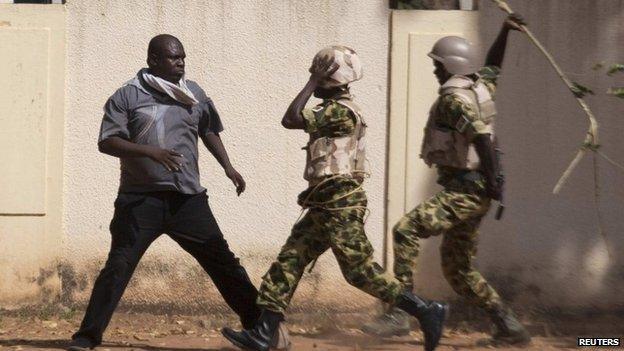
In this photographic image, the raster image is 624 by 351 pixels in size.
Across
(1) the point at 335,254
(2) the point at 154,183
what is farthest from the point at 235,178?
(1) the point at 335,254

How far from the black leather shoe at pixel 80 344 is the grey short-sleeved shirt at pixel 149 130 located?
Answer: 0.82 metres

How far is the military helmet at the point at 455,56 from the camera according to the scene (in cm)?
672

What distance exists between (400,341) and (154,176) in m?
1.89

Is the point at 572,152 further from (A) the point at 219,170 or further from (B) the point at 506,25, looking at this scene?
(A) the point at 219,170

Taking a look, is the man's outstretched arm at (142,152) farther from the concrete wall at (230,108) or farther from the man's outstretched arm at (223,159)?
the concrete wall at (230,108)

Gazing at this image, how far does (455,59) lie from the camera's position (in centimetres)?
673

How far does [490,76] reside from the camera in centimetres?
695

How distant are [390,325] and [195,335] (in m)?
1.25

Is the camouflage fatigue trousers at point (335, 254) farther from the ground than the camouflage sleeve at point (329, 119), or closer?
closer

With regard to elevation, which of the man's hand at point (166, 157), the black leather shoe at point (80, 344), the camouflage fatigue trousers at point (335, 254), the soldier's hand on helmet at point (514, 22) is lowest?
the black leather shoe at point (80, 344)

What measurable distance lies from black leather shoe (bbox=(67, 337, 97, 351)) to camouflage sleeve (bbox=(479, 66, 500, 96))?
2.56 m

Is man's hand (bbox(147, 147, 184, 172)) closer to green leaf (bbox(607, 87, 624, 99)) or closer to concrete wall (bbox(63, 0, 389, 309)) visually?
concrete wall (bbox(63, 0, 389, 309))

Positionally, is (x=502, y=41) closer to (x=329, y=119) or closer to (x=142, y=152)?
(x=329, y=119)

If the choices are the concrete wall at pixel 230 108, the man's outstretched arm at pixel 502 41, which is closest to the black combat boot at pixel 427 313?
the man's outstretched arm at pixel 502 41
